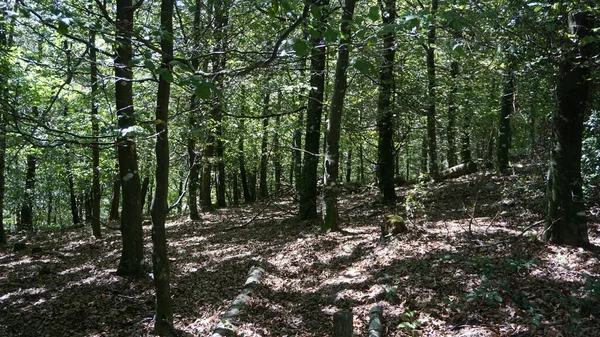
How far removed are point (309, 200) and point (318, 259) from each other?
380cm

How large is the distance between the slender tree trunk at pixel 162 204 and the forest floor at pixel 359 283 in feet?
1.65

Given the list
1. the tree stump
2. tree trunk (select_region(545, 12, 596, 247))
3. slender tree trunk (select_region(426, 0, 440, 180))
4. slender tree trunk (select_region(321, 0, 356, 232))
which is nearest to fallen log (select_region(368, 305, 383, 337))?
the tree stump

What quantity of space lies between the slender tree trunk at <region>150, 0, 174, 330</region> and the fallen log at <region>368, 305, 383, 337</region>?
263 centimetres

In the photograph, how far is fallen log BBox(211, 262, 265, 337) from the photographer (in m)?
5.03

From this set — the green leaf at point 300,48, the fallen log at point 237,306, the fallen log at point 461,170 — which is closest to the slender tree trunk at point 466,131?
the fallen log at point 461,170

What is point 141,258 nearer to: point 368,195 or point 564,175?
point 564,175

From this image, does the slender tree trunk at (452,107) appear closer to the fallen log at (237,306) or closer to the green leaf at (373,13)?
the fallen log at (237,306)

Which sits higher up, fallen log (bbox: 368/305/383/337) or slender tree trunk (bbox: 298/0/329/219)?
slender tree trunk (bbox: 298/0/329/219)

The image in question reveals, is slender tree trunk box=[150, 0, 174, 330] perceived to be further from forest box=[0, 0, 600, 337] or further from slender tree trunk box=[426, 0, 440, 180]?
slender tree trunk box=[426, 0, 440, 180]

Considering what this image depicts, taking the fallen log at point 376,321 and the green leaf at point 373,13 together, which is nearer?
the green leaf at point 373,13

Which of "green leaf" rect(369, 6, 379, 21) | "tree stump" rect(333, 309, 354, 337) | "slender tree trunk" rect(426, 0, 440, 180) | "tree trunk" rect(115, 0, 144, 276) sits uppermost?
"slender tree trunk" rect(426, 0, 440, 180)

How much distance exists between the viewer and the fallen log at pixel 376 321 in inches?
181

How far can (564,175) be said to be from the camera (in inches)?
250

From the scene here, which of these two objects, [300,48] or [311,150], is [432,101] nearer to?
[311,150]
